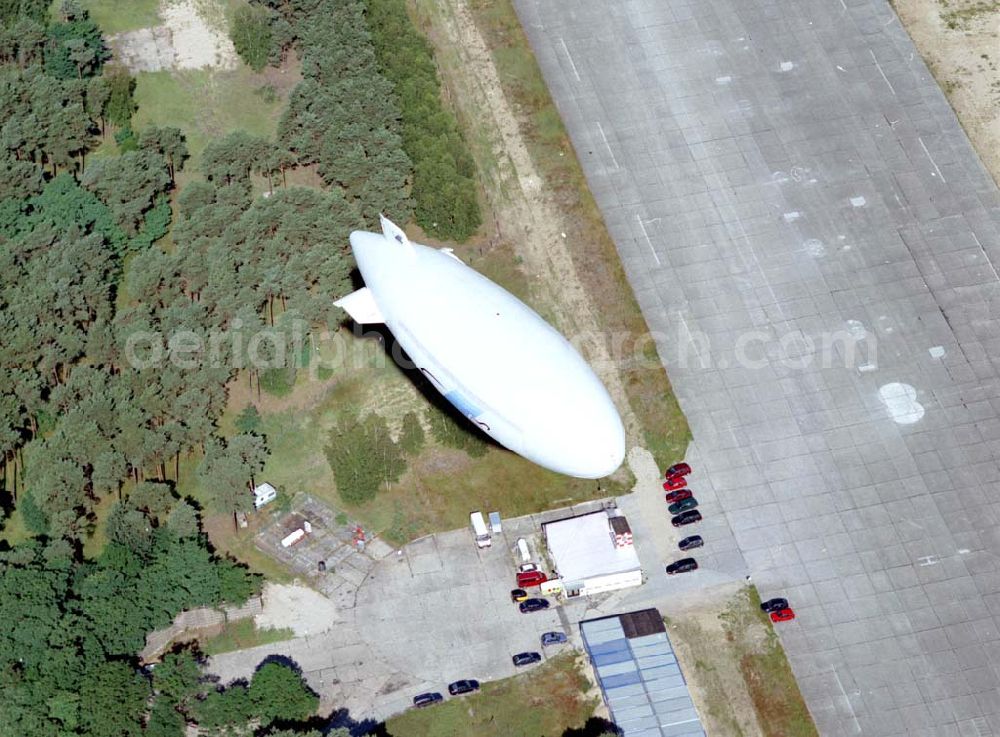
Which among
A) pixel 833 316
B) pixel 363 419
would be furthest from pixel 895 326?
pixel 363 419

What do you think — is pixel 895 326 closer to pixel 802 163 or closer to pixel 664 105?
pixel 802 163

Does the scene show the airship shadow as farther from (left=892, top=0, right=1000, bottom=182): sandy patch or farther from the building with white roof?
(left=892, top=0, right=1000, bottom=182): sandy patch

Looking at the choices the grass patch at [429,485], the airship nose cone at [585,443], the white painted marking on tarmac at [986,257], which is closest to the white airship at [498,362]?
the airship nose cone at [585,443]

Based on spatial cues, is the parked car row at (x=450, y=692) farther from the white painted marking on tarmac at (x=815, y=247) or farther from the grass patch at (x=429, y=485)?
the white painted marking on tarmac at (x=815, y=247)

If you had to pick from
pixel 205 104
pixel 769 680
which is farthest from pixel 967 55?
pixel 205 104

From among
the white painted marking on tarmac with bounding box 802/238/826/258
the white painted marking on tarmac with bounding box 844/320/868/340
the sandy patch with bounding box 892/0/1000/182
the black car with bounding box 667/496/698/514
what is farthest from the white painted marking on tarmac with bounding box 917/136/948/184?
the black car with bounding box 667/496/698/514

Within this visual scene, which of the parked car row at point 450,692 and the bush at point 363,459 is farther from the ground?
the bush at point 363,459

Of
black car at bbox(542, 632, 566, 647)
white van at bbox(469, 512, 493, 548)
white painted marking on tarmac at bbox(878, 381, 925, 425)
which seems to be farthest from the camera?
white painted marking on tarmac at bbox(878, 381, 925, 425)
